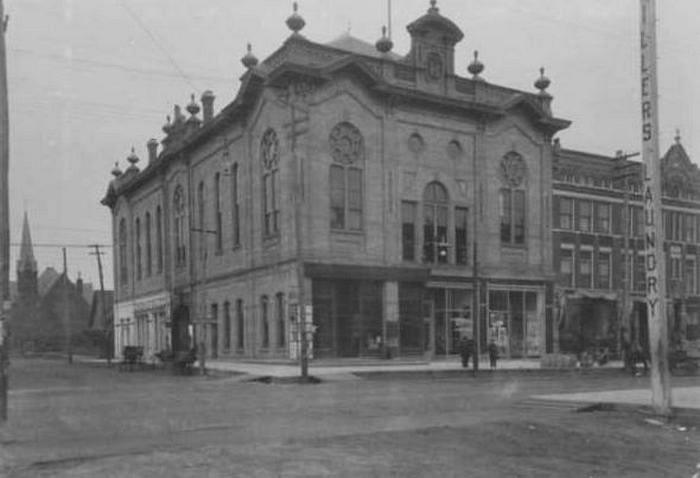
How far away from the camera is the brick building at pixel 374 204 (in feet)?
120

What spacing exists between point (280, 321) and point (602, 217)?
2207 centimetres

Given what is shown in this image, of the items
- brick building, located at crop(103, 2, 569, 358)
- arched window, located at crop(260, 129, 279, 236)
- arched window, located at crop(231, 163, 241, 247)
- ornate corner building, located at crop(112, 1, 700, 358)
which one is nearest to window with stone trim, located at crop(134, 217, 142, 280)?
ornate corner building, located at crop(112, 1, 700, 358)

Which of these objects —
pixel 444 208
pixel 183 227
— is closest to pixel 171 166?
pixel 183 227

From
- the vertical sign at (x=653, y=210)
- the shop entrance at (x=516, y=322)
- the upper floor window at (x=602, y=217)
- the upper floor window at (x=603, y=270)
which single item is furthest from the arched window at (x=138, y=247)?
the vertical sign at (x=653, y=210)

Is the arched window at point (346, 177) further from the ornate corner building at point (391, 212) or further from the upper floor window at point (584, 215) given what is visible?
the upper floor window at point (584, 215)

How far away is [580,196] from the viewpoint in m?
49.5

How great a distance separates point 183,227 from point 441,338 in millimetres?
17643

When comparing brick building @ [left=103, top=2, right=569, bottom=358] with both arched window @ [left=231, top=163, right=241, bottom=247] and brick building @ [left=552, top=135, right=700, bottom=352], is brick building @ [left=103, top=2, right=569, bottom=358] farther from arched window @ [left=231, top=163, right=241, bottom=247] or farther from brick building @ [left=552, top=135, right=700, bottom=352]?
brick building @ [left=552, top=135, right=700, bottom=352]

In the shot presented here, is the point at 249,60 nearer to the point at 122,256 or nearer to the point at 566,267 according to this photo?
the point at 566,267

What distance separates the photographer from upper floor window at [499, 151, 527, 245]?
4350 centimetres

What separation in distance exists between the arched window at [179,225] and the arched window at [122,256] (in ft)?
44.5

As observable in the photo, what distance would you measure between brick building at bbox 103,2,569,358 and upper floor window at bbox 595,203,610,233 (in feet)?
20.9

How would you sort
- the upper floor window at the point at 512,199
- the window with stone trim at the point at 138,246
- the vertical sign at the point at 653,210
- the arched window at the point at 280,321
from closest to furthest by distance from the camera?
the vertical sign at the point at 653,210, the arched window at the point at 280,321, the upper floor window at the point at 512,199, the window with stone trim at the point at 138,246

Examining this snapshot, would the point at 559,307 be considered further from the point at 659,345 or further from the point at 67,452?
the point at 67,452
